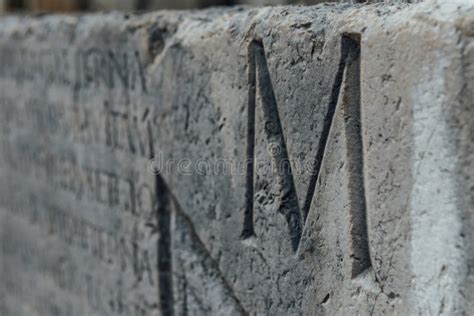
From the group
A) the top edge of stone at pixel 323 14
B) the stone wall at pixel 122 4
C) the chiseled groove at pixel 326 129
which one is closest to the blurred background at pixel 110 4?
the stone wall at pixel 122 4

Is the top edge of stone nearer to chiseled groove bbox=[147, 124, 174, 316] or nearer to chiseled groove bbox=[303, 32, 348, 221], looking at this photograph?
chiseled groove bbox=[303, 32, 348, 221]

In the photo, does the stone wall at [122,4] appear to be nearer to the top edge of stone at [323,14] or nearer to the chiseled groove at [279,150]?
the top edge of stone at [323,14]

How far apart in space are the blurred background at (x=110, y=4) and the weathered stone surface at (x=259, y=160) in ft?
0.58

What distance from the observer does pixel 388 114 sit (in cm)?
102

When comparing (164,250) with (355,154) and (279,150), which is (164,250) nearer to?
(279,150)

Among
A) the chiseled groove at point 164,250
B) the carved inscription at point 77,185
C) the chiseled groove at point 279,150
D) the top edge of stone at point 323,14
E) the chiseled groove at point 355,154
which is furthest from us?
the carved inscription at point 77,185

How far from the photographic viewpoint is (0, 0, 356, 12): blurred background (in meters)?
1.88

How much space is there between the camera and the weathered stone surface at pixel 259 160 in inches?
→ 37.9

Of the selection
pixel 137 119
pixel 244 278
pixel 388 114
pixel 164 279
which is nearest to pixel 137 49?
pixel 137 119

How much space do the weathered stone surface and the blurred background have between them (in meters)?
0.18

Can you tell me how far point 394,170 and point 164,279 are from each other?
0.81 meters

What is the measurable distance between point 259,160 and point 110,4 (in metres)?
1.26

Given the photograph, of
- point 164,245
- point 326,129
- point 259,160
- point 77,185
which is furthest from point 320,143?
point 77,185

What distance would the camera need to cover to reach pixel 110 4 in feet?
7.97
